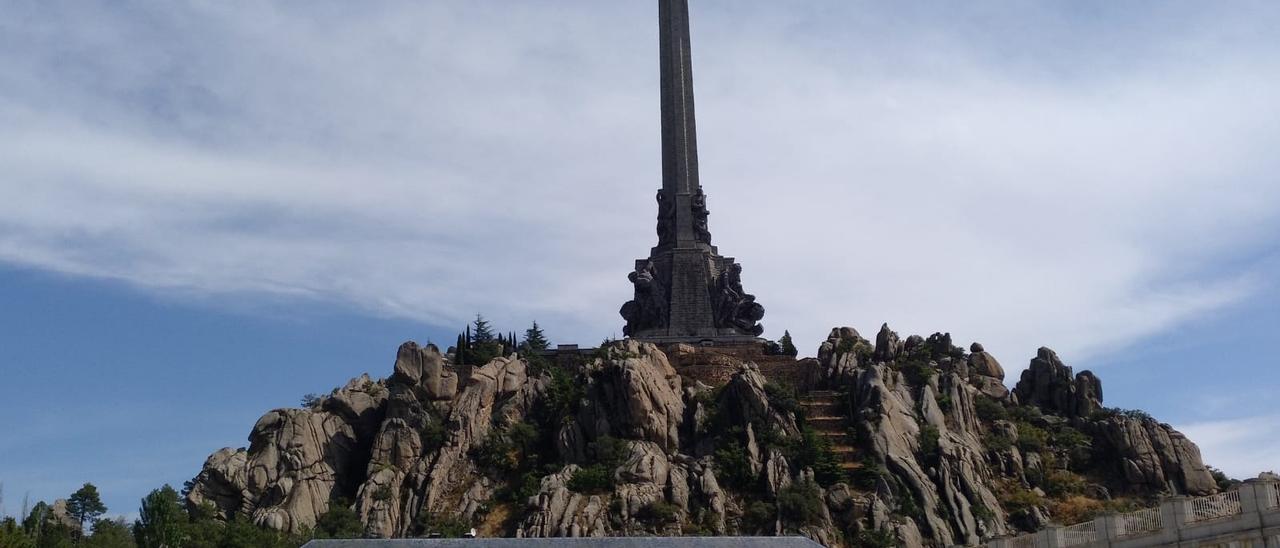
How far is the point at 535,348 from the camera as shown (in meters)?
120

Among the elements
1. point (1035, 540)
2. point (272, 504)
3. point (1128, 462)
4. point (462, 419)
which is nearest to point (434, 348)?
point (462, 419)

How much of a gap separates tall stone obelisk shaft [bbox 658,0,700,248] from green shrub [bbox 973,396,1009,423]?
2363 cm

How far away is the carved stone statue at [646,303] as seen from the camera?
112 metres

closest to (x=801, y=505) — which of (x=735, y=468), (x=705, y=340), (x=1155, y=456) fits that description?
(x=735, y=468)

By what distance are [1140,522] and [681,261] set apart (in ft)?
210

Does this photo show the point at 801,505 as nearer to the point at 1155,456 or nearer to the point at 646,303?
the point at 1155,456

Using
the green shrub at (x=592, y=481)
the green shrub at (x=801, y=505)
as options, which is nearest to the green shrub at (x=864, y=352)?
the green shrub at (x=801, y=505)

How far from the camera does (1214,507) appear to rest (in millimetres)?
48000

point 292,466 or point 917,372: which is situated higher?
point 917,372

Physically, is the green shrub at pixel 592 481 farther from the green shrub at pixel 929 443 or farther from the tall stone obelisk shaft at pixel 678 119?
the tall stone obelisk shaft at pixel 678 119

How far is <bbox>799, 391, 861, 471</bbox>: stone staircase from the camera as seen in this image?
93631mm

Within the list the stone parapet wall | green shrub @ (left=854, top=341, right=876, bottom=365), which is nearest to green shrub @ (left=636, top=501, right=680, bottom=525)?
green shrub @ (left=854, top=341, right=876, bottom=365)

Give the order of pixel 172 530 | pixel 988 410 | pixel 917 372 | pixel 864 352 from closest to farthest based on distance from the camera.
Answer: pixel 172 530 < pixel 988 410 < pixel 917 372 < pixel 864 352

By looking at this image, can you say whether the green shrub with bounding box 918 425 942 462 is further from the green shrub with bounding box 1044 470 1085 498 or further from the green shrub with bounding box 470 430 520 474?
the green shrub with bounding box 470 430 520 474
